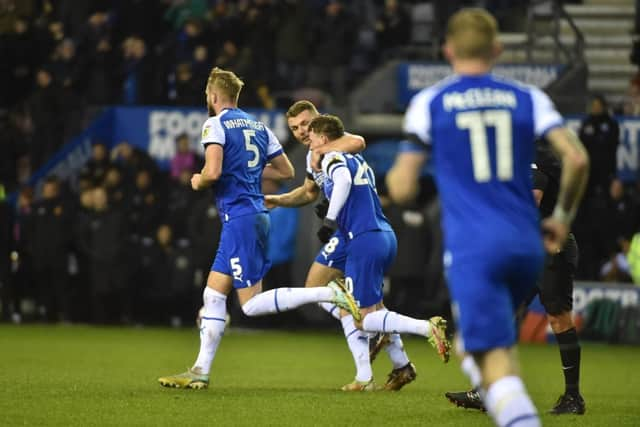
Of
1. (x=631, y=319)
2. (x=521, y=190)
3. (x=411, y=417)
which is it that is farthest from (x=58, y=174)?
(x=521, y=190)

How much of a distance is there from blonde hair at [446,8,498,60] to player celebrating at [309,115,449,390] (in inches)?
189

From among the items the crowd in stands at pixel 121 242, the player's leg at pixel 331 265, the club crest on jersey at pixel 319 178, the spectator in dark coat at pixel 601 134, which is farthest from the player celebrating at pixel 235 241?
the spectator in dark coat at pixel 601 134

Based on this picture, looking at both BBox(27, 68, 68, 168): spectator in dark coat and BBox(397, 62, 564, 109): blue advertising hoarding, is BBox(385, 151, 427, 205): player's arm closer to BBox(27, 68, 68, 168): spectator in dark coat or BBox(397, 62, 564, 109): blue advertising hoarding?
BBox(397, 62, 564, 109): blue advertising hoarding

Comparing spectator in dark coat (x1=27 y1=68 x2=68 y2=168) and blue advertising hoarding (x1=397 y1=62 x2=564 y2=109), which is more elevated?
blue advertising hoarding (x1=397 y1=62 x2=564 y2=109)

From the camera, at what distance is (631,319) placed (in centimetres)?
2078

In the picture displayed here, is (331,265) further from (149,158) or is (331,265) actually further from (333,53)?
(333,53)

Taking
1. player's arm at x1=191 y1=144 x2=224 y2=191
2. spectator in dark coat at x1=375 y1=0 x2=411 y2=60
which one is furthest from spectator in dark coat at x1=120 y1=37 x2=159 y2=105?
player's arm at x1=191 y1=144 x2=224 y2=191

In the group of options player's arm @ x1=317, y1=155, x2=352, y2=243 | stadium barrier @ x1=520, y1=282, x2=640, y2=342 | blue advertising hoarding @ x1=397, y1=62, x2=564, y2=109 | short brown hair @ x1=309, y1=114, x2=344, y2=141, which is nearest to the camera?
player's arm @ x1=317, y1=155, x2=352, y2=243

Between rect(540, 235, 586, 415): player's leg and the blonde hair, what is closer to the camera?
the blonde hair

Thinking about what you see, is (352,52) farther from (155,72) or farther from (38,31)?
(38,31)

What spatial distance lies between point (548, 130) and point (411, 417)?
12.2 ft

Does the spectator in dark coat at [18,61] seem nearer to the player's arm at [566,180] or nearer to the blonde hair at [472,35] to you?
the blonde hair at [472,35]

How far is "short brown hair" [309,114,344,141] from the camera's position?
12047 mm

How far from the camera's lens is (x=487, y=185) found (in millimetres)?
6961
